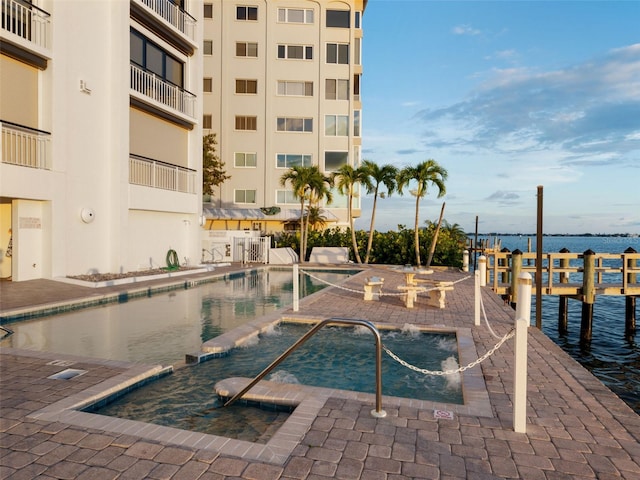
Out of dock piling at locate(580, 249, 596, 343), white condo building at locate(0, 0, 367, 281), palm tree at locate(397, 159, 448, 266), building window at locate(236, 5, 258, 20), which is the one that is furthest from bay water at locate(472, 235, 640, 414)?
building window at locate(236, 5, 258, 20)

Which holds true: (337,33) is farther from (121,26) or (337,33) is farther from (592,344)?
(592,344)

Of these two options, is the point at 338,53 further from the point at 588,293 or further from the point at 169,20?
the point at 588,293

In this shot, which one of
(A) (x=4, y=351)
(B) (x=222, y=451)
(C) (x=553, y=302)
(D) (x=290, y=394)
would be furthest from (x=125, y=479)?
(C) (x=553, y=302)

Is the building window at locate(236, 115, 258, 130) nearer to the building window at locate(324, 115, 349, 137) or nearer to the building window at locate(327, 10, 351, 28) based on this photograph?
the building window at locate(324, 115, 349, 137)

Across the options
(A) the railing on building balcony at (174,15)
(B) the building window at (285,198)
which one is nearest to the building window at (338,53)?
(B) the building window at (285,198)

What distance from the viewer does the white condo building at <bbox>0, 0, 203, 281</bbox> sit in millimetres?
13547

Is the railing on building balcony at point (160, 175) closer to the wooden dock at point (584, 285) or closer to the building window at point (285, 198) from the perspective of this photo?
the building window at point (285, 198)

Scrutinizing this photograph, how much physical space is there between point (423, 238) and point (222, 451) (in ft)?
74.2

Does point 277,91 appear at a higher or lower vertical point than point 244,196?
higher

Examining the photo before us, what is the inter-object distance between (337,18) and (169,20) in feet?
58.5

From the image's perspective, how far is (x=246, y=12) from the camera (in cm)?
3422

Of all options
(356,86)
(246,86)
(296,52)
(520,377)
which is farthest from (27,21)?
(356,86)

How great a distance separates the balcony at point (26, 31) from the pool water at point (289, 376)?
11.9m

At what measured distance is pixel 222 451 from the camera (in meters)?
3.71
